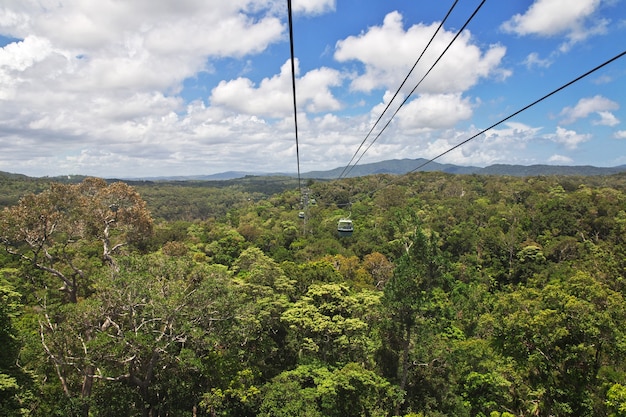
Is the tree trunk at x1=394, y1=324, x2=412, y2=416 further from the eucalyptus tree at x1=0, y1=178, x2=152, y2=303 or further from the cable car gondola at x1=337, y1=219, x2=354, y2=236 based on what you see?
the eucalyptus tree at x1=0, y1=178, x2=152, y2=303

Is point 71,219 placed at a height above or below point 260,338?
above

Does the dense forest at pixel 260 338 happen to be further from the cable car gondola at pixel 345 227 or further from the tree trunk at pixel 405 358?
the cable car gondola at pixel 345 227

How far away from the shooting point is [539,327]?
16.0 m

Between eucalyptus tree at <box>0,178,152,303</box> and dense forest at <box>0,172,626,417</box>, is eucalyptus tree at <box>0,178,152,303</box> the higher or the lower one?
the higher one

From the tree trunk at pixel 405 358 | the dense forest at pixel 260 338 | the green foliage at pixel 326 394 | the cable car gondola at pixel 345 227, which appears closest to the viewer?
the dense forest at pixel 260 338

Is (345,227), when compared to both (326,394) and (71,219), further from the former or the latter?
(71,219)

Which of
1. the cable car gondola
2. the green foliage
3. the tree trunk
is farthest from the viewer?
the cable car gondola

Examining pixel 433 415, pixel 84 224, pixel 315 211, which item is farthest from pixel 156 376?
pixel 315 211

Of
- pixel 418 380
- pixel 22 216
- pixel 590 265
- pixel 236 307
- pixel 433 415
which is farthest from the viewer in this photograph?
pixel 590 265

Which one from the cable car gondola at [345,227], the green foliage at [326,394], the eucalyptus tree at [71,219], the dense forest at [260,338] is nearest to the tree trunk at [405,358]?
the dense forest at [260,338]

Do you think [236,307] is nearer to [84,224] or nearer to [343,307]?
[343,307]

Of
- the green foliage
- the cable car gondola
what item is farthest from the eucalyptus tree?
the cable car gondola

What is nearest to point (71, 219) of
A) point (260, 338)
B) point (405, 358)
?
point (260, 338)

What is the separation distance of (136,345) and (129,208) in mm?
6060
